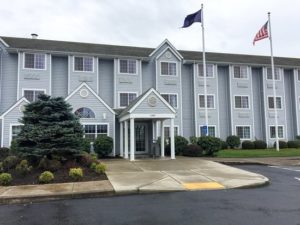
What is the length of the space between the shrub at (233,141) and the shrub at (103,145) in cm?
1239

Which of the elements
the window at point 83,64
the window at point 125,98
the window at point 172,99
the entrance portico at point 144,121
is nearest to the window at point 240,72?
the window at point 172,99

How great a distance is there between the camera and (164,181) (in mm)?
11109

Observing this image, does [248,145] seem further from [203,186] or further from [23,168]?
[23,168]

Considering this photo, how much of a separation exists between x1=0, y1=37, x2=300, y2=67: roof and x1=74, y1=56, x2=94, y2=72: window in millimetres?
606

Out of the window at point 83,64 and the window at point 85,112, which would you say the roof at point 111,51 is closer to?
the window at point 83,64

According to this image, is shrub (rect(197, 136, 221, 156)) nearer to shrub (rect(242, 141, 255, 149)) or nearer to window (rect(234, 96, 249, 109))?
shrub (rect(242, 141, 255, 149))

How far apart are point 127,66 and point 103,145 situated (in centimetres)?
895

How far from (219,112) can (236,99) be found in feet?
7.26

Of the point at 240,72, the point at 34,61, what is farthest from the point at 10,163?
the point at 240,72

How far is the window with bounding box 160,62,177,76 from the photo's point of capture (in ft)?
91.1

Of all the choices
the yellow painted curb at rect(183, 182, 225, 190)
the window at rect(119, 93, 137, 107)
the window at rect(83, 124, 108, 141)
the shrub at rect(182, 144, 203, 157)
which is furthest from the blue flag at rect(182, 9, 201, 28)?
the yellow painted curb at rect(183, 182, 225, 190)

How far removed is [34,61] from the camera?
24.6m

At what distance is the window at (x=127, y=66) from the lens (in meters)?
26.8

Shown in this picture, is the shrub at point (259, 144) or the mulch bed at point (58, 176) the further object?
the shrub at point (259, 144)
